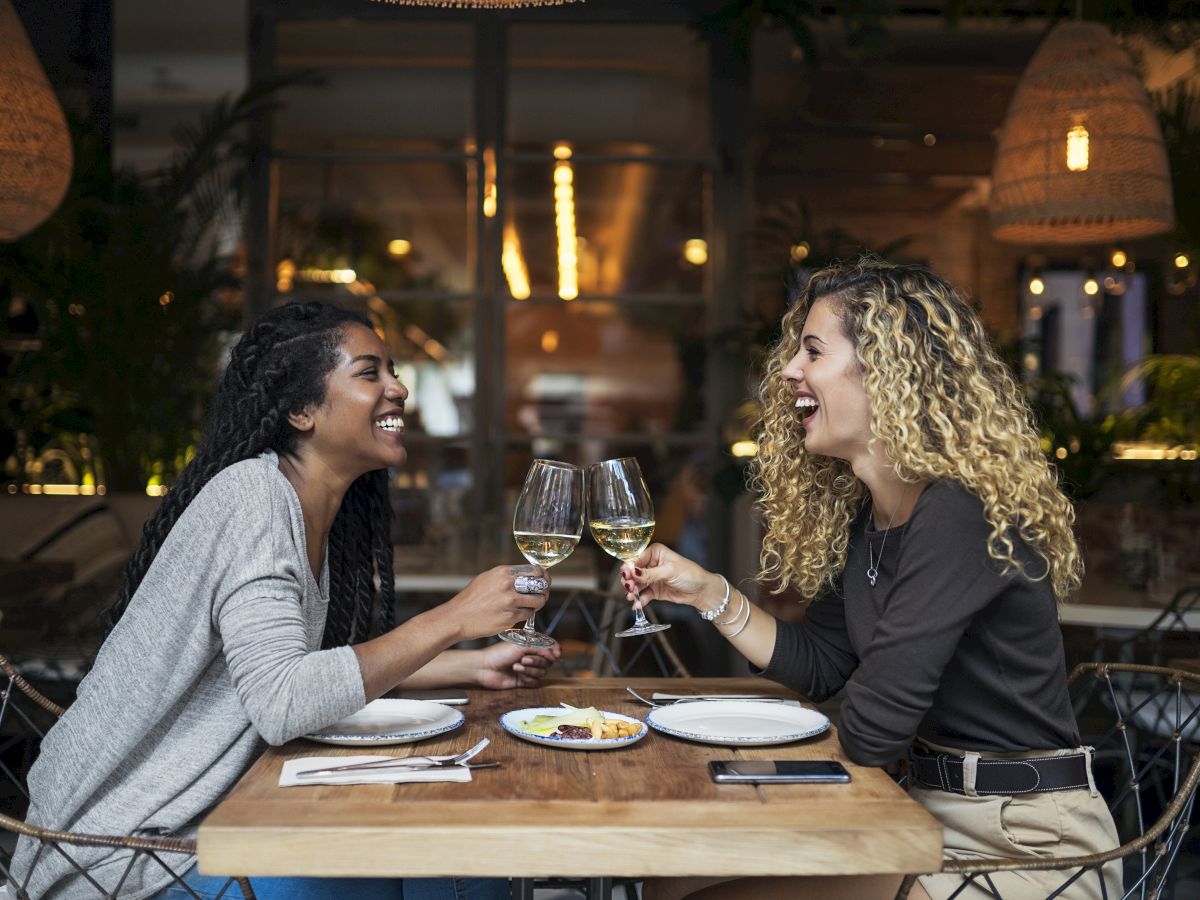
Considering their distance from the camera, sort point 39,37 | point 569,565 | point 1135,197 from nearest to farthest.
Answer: point 1135,197, point 569,565, point 39,37

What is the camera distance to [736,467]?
505cm

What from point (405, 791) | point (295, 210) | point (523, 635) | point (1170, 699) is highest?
point (295, 210)

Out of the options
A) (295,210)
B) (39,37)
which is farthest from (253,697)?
(295,210)

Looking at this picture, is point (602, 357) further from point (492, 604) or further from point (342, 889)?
point (342, 889)

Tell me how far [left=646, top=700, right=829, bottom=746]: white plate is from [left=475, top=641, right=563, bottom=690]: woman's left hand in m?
0.28

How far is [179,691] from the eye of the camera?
1.57 meters

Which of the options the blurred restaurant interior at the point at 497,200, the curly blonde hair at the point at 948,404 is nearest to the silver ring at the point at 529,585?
the curly blonde hair at the point at 948,404

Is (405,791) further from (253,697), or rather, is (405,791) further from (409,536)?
(409,536)

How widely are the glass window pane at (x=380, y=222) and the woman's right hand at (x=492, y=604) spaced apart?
181 inches

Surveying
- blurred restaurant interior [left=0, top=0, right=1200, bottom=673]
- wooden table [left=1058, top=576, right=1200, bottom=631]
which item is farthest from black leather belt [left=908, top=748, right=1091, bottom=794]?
blurred restaurant interior [left=0, top=0, right=1200, bottom=673]

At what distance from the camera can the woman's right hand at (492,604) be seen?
5.11 feet

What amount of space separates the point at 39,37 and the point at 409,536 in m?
2.56

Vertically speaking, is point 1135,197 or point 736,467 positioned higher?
point 1135,197

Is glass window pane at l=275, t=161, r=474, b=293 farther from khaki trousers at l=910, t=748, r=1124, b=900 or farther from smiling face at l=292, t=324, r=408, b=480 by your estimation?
khaki trousers at l=910, t=748, r=1124, b=900
